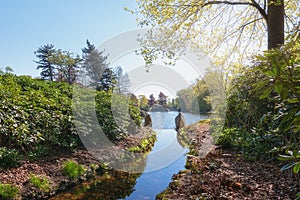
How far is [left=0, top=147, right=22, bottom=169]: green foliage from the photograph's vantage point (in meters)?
3.75

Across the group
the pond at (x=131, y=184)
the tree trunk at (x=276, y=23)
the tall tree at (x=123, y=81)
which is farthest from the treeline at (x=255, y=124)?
the tall tree at (x=123, y=81)

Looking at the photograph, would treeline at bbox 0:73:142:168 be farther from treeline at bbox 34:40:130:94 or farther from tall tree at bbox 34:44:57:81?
tall tree at bbox 34:44:57:81

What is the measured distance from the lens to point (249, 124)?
16.9ft

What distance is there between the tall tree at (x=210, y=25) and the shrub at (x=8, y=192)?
15.1ft

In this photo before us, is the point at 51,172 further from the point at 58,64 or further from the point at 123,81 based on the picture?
the point at 58,64

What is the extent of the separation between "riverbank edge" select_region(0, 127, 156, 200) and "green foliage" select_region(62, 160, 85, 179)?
0.06 m

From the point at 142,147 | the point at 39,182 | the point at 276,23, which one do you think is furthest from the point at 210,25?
the point at 39,182

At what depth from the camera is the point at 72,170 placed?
13.8 feet

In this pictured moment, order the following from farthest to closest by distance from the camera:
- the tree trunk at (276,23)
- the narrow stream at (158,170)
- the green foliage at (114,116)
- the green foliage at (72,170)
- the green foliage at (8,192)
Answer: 1. the green foliage at (114,116)
2. the tree trunk at (276,23)
3. the green foliage at (72,170)
4. the narrow stream at (158,170)
5. the green foliage at (8,192)

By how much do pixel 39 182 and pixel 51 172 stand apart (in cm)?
53

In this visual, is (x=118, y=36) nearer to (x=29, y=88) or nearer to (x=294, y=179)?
(x=29, y=88)

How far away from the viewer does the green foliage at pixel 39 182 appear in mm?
3539

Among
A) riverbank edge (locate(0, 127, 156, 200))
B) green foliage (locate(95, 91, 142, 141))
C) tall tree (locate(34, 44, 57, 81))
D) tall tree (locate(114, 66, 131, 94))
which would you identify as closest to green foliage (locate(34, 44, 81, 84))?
tall tree (locate(34, 44, 57, 81))

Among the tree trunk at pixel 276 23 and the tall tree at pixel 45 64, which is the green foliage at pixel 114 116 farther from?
the tall tree at pixel 45 64
